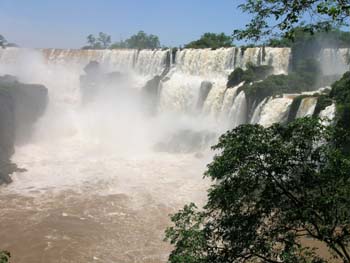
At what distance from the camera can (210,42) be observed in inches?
1849

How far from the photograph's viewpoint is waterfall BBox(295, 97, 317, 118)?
1881 centimetres

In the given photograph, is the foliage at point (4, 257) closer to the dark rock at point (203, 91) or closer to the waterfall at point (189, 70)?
the waterfall at point (189, 70)

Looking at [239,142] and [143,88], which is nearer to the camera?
[239,142]

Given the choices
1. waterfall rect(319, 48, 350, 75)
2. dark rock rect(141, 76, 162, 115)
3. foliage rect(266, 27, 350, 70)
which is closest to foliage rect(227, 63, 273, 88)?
foliage rect(266, 27, 350, 70)

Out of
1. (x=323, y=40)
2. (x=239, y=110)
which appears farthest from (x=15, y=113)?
(x=323, y=40)

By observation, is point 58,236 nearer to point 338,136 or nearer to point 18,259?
point 18,259

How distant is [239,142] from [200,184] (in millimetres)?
15588

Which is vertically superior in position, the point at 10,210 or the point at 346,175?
the point at 346,175

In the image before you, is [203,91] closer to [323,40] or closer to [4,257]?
[323,40]

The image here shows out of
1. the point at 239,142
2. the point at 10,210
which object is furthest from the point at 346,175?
the point at 10,210

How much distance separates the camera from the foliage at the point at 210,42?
46412 millimetres

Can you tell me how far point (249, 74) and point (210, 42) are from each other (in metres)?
19.1

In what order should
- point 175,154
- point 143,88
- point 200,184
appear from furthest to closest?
point 143,88 < point 175,154 < point 200,184

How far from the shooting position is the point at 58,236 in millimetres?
14820
